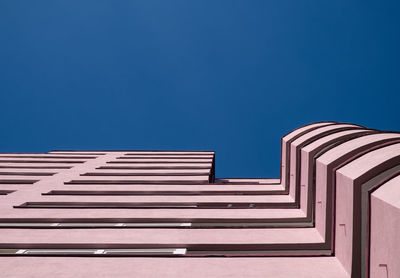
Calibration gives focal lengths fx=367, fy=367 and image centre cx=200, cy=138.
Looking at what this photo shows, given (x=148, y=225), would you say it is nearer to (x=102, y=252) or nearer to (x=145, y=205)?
(x=145, y=205)

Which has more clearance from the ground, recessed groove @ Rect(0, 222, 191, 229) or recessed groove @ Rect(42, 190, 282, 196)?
recessed groove @ Rect(42, 190, 282, 196)

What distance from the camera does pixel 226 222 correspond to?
1452 cm

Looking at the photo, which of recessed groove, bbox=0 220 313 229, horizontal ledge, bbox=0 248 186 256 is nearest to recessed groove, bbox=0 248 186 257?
horizontal ledge, bbox=0 248 186 256

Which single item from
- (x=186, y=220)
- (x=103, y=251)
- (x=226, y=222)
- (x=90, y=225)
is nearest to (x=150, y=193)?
(x=186, y=220)

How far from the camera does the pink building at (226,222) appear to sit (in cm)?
900

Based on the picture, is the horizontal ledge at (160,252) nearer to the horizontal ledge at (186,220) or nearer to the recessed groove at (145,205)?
the horizontal ledge at (186,220)

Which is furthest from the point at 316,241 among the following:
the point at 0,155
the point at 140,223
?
the point at 0,155

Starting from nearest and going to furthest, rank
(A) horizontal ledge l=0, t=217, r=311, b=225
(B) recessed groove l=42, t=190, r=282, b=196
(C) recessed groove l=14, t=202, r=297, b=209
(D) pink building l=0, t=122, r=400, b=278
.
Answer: (D) pink building l=0, t=122, r=400, b=278
(A) horizontal ledge l=0, t=217, r=311, b=225
(C) recessed groove l=14, t=202, r=297, b=209
(B) recessed groove l=42, t=190, r=282, b=196

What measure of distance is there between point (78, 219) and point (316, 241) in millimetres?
8961

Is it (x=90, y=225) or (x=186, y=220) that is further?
(x=186, y=220)

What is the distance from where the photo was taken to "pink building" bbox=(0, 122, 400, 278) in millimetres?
9000

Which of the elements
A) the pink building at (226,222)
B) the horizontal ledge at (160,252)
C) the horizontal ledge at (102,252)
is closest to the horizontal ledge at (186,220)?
the pink building at (226,222)

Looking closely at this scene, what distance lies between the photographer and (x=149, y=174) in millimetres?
24094

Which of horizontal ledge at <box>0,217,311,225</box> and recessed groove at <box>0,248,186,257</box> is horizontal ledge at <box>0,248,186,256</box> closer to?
recessed groove at <box>0,248,186,257</box>
